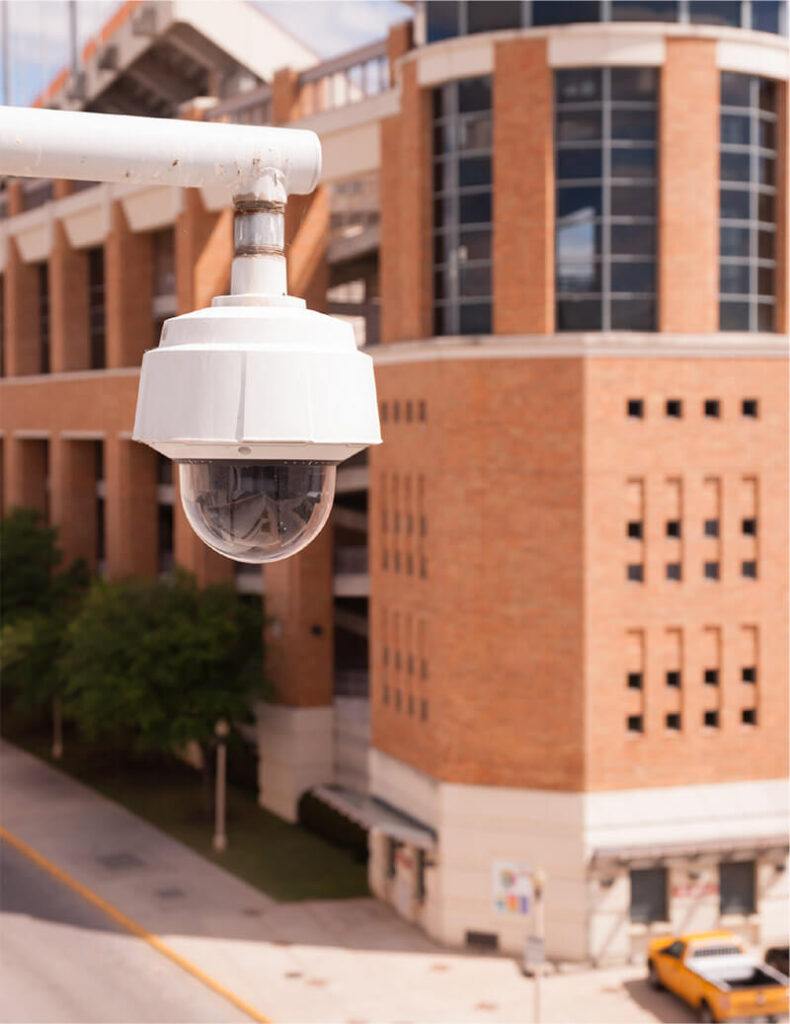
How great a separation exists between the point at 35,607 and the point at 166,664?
12.6m

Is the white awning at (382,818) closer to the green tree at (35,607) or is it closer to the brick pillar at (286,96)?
the green tree at (35,607)

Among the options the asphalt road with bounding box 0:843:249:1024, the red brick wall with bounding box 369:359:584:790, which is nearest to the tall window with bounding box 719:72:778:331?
the red brick wall with bounding box 369:359:584:790

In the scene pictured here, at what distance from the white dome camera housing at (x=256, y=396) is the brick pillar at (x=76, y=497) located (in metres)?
53.1

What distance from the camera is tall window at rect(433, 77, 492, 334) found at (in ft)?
105

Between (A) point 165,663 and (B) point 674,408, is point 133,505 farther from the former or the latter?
(B) point 674,408

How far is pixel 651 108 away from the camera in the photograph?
31.0 meters

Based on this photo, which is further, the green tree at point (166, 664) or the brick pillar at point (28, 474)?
the brick pillar at point (28, 474)

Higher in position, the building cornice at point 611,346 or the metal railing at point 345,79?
the metal railing at point 345,79

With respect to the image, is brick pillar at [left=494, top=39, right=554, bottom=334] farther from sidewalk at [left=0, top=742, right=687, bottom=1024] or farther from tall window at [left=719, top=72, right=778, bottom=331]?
sidewalk at [left=0, top=742, right=687, bottom=1024]

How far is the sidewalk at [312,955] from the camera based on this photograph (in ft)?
94.1

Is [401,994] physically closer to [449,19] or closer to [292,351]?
[449,19]

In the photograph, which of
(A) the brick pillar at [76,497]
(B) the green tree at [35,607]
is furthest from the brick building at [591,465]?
(A) the brick pillar at [76,497]

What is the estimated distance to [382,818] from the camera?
34562 millimetres

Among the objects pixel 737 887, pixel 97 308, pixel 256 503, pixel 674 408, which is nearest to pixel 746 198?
pixel 674 408
